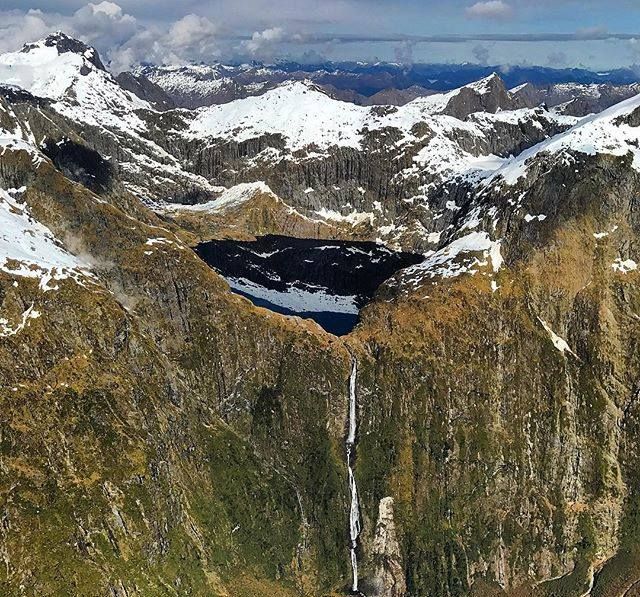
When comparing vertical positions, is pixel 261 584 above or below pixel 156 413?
below

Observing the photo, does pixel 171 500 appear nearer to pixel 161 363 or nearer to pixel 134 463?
pixel 134 463

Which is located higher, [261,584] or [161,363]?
[161,363]

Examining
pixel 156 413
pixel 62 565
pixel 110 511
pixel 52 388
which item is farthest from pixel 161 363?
pixel 62 565

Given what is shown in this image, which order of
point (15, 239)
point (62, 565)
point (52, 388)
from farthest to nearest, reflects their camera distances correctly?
point (15, 239) < point (52, 388) < point (62, 565)

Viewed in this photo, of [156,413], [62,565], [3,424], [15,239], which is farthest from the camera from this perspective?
[15,239]

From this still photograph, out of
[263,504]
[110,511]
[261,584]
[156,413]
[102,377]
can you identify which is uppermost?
[102,377]

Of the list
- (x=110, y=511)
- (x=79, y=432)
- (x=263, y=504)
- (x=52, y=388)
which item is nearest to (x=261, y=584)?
(x=263, y=504)

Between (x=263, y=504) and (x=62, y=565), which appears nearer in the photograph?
(x=62, y=565)

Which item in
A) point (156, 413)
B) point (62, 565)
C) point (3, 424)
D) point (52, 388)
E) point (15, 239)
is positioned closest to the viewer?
point (62, 565)

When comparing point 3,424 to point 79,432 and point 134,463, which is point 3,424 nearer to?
point 79,432
